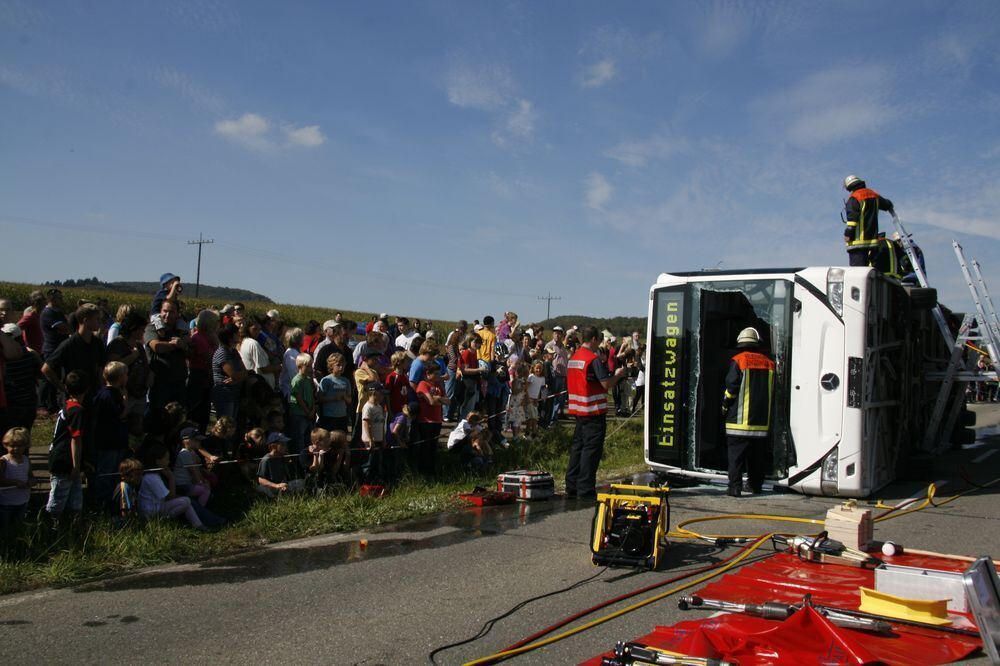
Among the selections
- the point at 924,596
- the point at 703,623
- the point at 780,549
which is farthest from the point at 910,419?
the point at 703,623

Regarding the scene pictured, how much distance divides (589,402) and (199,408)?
457 cm

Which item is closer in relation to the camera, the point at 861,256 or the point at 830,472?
the point at 830,472

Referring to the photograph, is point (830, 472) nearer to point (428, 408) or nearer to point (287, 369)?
point (428, 408)

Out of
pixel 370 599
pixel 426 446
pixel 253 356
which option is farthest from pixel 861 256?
pixel 370 599

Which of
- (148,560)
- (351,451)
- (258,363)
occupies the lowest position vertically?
(148,560)

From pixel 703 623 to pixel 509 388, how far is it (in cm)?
1048

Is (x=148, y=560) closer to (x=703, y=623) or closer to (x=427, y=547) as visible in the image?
(x=427, y=547)

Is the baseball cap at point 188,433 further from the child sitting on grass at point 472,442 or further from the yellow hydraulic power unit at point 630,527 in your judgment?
the yellow hydraulic power unit at point 630,527

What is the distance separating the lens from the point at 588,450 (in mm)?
9445

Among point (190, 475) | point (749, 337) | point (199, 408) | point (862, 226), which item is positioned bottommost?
point (190, 475)

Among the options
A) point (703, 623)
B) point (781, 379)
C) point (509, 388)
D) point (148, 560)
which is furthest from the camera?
point (509, 388)

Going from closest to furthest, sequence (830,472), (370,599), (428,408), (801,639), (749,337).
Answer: (801,639)
(370,599)
(830,472)
(749,337)
(428,408)

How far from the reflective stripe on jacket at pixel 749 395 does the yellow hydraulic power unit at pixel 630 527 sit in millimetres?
2943

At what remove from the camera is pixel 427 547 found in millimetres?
7266
